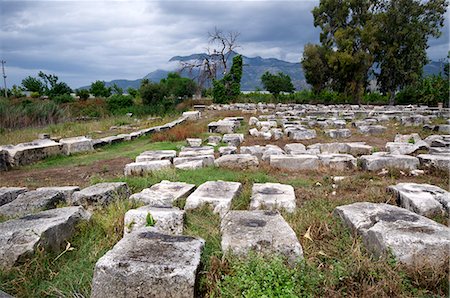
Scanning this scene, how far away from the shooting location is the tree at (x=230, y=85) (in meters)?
27.6

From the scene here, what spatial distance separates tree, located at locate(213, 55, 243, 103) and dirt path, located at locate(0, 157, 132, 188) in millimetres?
19802

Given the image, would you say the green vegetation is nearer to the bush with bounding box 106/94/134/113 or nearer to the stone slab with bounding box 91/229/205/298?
the stone slab with bounding box 91/229/205/298

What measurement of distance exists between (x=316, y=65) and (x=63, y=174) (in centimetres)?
2794

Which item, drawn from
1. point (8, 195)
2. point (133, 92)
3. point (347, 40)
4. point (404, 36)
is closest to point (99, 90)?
point (133, 92)

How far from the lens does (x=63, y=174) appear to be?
24.3ft

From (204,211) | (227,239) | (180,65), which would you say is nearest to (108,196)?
(204,211)

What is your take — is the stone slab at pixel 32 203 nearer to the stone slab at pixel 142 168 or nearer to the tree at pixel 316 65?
the stone slab at pixel 142 168

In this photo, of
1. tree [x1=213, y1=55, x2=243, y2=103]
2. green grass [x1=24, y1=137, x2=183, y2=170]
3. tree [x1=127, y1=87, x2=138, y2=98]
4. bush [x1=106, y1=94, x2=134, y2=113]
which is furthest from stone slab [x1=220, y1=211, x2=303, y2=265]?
tree [x1=127, y1=87, x2=138, y2=98]

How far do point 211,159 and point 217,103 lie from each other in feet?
68.2

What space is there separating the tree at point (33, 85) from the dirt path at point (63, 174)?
4212cm

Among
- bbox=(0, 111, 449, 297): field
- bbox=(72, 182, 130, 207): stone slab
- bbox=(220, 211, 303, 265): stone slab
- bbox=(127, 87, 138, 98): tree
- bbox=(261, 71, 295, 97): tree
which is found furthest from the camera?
bbox=(127, 87, 138, 98): tree

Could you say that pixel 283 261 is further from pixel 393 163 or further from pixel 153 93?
pixel 153 93

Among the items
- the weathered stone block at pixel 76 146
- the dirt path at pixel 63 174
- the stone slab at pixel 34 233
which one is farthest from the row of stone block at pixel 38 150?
the stone slab at pixel 34 233

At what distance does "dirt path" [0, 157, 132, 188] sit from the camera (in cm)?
672
